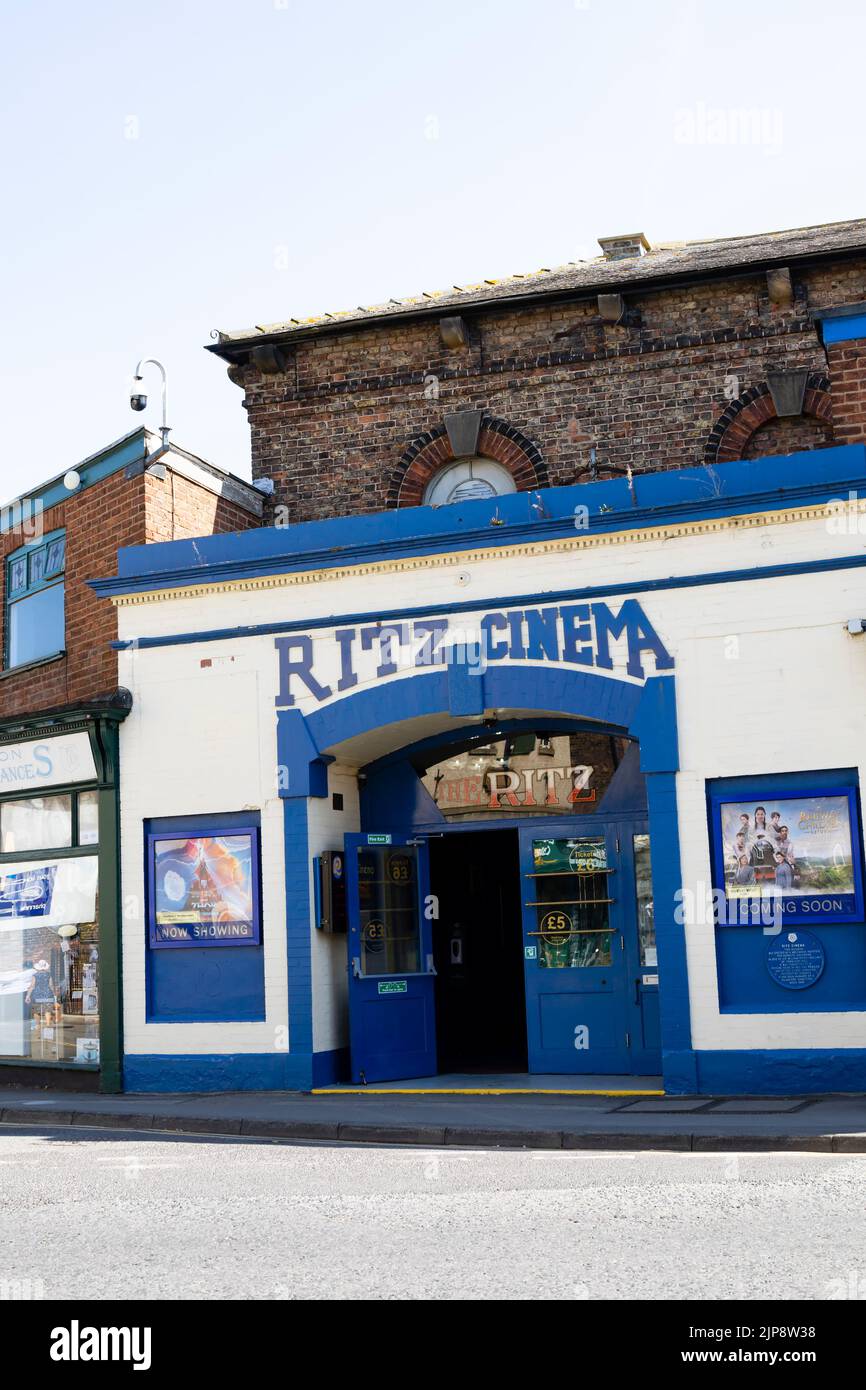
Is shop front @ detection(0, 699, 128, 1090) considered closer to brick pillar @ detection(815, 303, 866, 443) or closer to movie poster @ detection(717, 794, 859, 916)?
movie poster @ detection(717, 794, 859, 916)

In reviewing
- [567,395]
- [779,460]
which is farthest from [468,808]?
[567,395]

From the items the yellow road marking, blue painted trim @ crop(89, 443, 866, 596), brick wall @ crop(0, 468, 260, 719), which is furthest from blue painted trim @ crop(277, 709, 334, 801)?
the yellow road marking

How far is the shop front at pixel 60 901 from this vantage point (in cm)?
1562

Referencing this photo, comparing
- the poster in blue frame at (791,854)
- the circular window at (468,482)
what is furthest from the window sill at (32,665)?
the poster in blue frame at (791,854)

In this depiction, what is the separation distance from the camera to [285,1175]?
9852 mm

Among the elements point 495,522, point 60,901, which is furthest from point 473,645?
point 60,901

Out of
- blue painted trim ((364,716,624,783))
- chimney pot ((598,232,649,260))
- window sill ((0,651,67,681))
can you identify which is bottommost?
blue painted trim ((364,716,624,783))

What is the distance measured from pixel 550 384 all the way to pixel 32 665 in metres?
7.14

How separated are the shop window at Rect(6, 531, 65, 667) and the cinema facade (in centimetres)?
214

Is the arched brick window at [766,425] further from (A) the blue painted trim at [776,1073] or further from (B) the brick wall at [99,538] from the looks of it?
(A) the blue painted trim at [776,1073]

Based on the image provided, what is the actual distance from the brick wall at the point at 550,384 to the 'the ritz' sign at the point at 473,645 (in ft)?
15.1

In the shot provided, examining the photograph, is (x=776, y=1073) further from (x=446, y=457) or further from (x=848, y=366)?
(x=446, y=457)

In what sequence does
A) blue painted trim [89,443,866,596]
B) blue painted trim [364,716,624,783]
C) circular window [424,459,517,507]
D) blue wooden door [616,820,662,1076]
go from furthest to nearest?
1. circular window [424,459,517,507]
2. blue painted trim [364,716,624,783]
3. blue wooden door [616,820,662,1076]
4. blue painted trim [89,443,866,596]

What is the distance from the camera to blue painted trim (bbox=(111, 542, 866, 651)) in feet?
43.0
